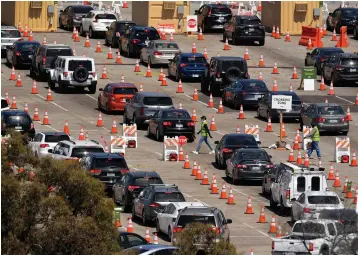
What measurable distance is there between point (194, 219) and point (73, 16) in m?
43.2

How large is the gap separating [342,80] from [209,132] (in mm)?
13509

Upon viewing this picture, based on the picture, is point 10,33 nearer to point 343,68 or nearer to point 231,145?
point 343,68

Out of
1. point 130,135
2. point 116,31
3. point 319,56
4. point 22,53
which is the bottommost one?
point 130,135

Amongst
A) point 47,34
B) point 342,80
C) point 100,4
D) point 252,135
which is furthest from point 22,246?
point 100,4

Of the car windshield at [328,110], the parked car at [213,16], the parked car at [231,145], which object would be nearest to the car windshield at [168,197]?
the parked car at [231,145]

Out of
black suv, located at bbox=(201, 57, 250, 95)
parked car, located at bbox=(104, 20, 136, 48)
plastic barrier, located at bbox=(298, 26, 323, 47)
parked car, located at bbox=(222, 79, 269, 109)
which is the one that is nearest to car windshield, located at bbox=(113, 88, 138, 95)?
parked car, located at bbox=(222, 79, 269, 109)

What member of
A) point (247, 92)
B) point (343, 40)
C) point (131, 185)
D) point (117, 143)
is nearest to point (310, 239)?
point (131, 185)

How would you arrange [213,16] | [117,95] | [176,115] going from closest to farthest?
[176,115] → [117,95] → [213,16]

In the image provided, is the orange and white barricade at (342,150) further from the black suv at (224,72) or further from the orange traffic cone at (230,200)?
the black suv at (224,72)

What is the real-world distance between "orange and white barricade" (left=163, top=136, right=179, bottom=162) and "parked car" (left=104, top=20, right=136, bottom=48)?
23.1 m

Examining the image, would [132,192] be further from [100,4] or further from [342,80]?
[100,4]

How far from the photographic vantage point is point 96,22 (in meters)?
75.4

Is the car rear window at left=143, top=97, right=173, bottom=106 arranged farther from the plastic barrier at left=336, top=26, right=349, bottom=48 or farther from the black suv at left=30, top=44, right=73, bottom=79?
the plastic barrier at left=336, top=26, right=349, bottom=48

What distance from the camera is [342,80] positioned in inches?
2490
